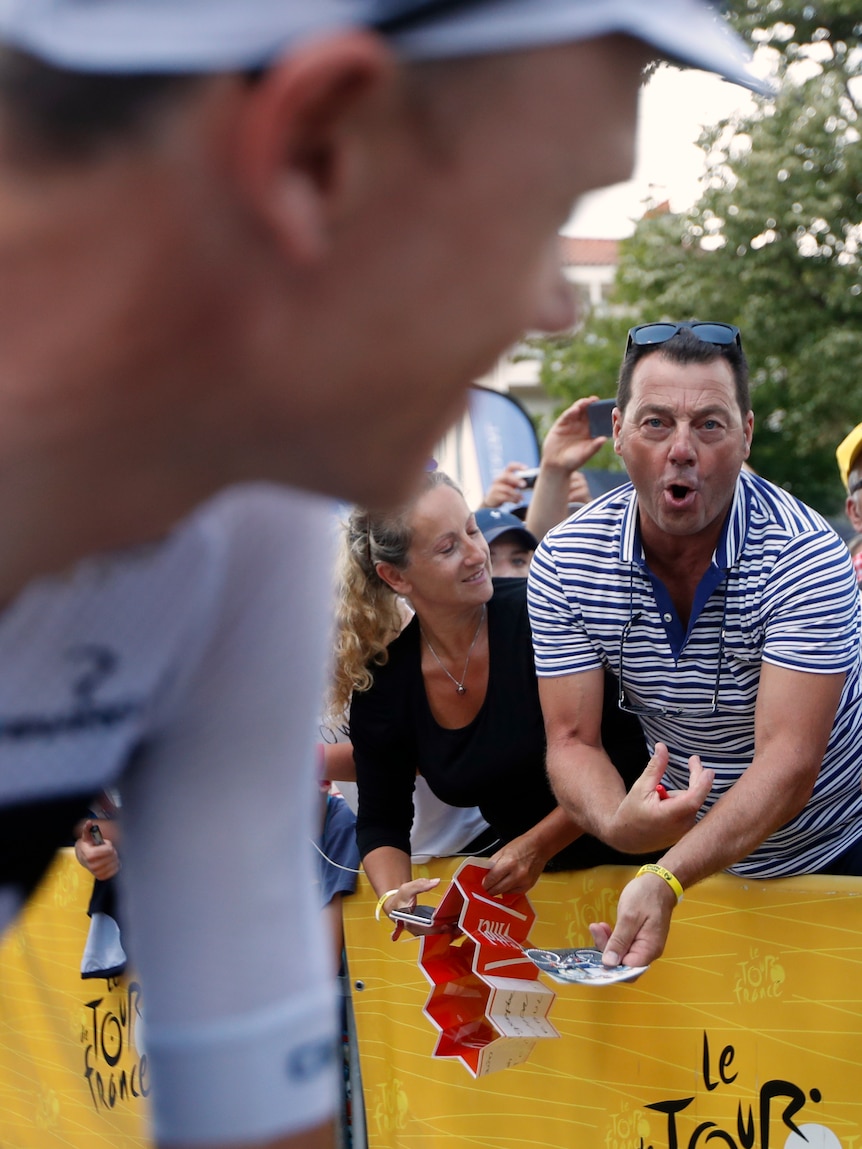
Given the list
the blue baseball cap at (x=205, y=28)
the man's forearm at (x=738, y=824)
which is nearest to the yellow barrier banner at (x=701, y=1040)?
the man's forearm at (x=738, y=824)

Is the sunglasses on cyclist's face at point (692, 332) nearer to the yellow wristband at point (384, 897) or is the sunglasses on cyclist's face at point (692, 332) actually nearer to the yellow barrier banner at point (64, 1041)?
the yellow wristband at point (384, 897)

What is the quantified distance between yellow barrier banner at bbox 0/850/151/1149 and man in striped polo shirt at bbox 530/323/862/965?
88.1 inches

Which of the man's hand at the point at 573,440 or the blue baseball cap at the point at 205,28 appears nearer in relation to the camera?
the blue baseball cap at the point at 205,28

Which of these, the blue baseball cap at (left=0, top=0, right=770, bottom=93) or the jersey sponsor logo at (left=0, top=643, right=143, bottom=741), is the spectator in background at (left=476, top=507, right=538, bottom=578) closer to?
the jersey sponsor logo at (left=0, top=643, right=143, bottom=741)

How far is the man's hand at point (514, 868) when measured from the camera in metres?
3.49

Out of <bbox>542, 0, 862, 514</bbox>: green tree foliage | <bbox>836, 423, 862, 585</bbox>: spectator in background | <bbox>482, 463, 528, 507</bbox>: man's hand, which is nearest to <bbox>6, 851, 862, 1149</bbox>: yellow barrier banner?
<bbox>836, 423, 862, 585</bbox>: spectator in background

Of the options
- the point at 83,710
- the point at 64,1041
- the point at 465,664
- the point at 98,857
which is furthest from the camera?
the point at 64,1041

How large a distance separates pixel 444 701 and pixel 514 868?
56 centimetres

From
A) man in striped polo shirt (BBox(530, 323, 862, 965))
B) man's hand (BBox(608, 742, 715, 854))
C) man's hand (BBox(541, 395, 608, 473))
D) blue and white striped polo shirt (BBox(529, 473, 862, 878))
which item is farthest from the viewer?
man's hand (BBox(541, 395, 608, 473))

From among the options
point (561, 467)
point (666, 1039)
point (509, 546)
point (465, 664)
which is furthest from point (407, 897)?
point (561, 467)

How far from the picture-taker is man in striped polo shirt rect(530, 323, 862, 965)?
3.02m

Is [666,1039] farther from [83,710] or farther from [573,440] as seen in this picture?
[83,710]

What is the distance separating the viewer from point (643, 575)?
336 centimetres

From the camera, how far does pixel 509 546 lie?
475cm
